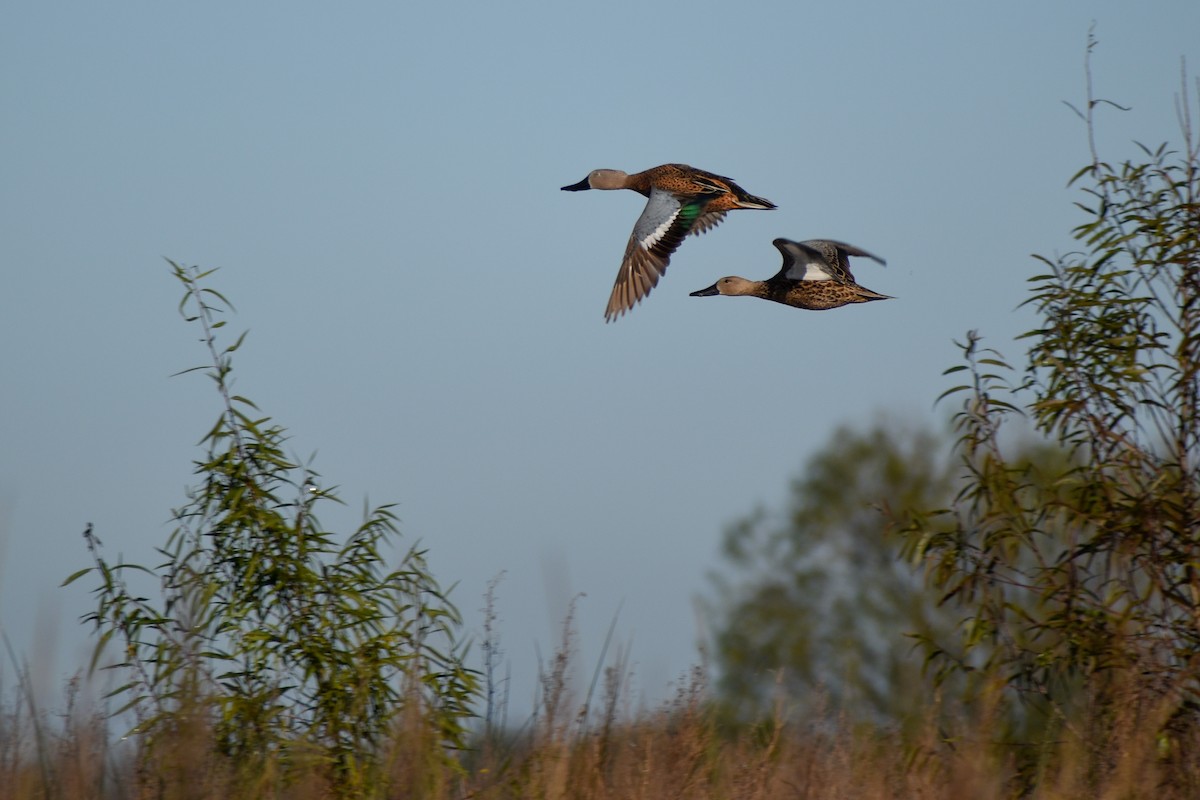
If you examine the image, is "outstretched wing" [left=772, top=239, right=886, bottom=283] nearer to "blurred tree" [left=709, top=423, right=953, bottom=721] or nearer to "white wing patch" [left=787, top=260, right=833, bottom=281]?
"white wing patch" [left=787, top=260, right=833, bottom=281]

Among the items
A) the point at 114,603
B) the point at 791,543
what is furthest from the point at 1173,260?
the point at 791,543

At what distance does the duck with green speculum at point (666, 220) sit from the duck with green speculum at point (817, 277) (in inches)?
21.1

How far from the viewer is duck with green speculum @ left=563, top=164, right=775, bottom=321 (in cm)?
823

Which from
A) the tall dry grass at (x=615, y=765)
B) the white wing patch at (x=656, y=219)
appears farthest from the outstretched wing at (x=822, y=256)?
the tall dry grass at (x=615, y=765)

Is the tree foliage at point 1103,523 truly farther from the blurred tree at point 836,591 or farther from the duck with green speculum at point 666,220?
the blurred tree at point 836,591

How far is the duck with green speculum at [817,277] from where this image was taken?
7.51 metres

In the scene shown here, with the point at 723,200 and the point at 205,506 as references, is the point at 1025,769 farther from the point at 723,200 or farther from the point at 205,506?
the point at 723,200

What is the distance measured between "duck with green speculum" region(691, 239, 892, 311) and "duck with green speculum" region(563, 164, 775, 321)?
54cm

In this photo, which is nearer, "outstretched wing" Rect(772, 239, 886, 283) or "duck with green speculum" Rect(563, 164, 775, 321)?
"outstretched wing" Rect(772, 239, 886, 283)

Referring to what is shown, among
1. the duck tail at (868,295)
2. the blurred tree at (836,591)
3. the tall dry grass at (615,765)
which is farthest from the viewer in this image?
the blurred tree at (836,591)

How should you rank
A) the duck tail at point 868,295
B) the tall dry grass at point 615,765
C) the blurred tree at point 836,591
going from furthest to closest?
1. the blurred tree at point 836,591
2. the duck tail at point 868,295
3. the tall dry grass at point 615,765

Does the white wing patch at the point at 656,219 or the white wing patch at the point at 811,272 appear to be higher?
the white wing patch at the point at 656,219

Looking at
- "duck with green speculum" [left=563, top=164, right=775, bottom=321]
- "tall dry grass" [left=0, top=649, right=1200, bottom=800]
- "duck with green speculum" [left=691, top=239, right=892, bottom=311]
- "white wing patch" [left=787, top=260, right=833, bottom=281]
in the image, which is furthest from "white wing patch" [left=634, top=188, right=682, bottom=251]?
"tall dry grass" [left=0, top=649, right=1200, bottom=800]

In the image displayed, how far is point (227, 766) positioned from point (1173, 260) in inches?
158
